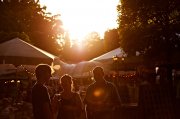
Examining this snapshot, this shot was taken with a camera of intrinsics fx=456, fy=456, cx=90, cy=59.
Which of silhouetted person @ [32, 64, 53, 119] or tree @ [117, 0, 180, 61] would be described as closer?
silhouetted person @ [32, 64, 53, 119]

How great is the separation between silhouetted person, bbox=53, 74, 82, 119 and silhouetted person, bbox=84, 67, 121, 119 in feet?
3.11

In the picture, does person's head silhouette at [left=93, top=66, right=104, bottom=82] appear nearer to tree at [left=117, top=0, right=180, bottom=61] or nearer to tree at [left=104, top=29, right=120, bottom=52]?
tree at [left=117, top=0, right=180, bottom=61]

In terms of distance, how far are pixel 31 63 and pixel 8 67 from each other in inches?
69.9

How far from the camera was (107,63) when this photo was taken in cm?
2191

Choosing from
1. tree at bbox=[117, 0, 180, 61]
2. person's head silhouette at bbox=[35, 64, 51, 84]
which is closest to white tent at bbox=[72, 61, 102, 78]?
tree at bbox=[117, 0, 180, 61]

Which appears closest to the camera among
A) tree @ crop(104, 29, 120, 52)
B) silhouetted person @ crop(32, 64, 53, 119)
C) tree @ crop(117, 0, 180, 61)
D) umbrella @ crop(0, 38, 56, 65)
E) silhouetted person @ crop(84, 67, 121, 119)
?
silhouetted person @ crop(32, 64, 53, 119)

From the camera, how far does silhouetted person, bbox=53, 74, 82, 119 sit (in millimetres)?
6934

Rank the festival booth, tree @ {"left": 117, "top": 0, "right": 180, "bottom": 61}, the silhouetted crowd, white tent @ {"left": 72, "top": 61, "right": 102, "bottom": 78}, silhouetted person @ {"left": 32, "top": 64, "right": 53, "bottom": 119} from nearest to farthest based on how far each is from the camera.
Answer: silhouetted person @ {"left": 32, "top": 64, "right": 53, "bottom": 119} → the silhouetted crowd → the festival booth → white tent @ {"left": 72, "top": 61, "right": 102, "bottom": 78} → tree @ {"left": 117, "top": 0, "right": 180, "bottom": 61}

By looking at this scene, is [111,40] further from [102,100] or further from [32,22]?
[102,100]

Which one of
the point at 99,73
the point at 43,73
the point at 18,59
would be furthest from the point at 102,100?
the point at 18,59

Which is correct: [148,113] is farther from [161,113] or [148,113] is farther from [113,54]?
[113,54]

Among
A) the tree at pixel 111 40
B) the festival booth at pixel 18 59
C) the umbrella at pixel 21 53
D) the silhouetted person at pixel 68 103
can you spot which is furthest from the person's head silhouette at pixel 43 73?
the tree at pixel 111 40

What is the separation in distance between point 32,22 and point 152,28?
28865mm

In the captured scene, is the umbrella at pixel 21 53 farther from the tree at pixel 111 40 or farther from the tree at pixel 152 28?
the tree at pixel 111 40
